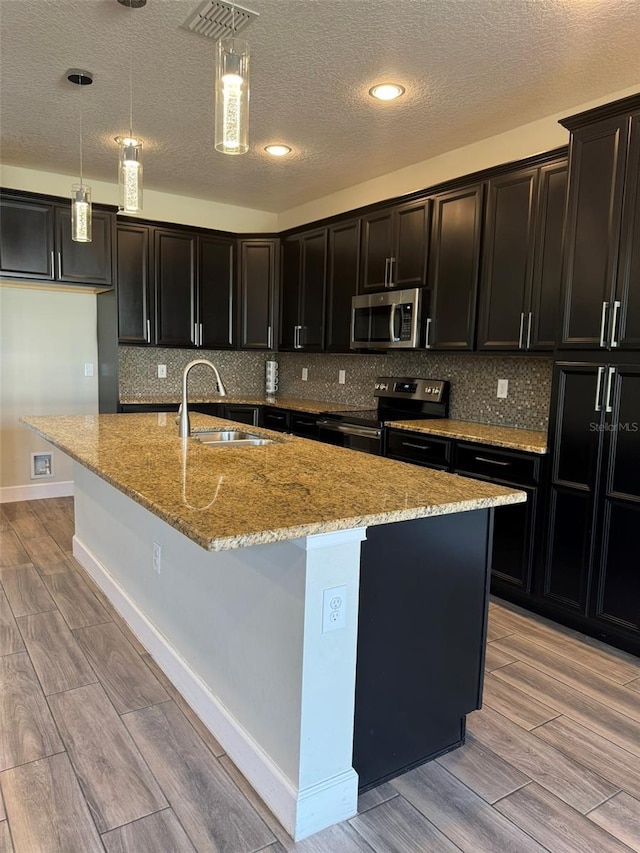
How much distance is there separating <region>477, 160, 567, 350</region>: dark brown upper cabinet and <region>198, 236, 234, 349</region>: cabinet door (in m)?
2.59

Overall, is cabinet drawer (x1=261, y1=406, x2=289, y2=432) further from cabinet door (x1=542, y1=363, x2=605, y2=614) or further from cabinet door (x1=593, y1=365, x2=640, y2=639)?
cabinet door (x1=593, y1=365, x2=640, y2=639)

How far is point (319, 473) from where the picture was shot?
1994mm

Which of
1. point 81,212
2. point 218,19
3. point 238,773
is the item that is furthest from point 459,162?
point 238,773

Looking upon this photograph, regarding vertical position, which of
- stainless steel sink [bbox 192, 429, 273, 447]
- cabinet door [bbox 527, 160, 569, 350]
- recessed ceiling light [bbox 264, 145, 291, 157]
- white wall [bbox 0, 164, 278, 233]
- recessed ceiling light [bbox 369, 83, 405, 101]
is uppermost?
recessed ceiling light [bbox 264, 145, 291, 157]

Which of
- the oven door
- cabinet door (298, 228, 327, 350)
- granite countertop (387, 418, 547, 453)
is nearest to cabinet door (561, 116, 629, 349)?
granite countertop (387, 418, 547, 453)

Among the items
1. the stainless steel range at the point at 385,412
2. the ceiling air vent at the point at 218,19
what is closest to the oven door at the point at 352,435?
the stainless steel range at the point at 385,412

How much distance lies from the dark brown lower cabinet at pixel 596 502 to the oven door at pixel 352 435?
1329 millimetres

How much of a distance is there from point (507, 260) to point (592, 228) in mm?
679

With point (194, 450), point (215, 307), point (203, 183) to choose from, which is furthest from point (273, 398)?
point (194, 450)

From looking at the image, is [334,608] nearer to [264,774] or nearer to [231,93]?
[264,774]

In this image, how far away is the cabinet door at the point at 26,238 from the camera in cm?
420

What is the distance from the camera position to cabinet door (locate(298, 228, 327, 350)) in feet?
15.9

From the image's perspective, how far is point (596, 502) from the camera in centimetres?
268

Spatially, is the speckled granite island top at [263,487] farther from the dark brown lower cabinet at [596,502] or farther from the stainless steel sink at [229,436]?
the dark brown lower cabinet at [596,502]
